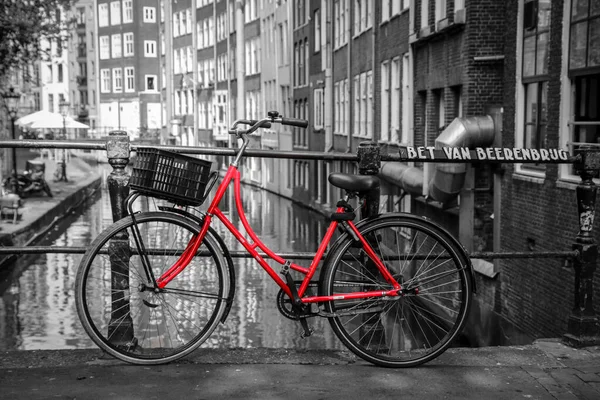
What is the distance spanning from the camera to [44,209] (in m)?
31.9

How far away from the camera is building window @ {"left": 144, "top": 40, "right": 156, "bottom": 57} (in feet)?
336

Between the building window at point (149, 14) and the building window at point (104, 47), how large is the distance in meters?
5.75

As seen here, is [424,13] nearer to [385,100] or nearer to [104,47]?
[385,100]

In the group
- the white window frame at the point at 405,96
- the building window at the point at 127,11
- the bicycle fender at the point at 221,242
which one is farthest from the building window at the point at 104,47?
the bicycle fender at the point at 221,242

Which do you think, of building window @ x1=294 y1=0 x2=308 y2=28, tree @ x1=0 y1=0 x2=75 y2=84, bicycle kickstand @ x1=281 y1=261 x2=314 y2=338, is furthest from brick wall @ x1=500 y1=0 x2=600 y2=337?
building window @ x1=294 y1=0 x2=308 y2=28

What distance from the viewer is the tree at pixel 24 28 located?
21672mm

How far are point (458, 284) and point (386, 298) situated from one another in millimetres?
472

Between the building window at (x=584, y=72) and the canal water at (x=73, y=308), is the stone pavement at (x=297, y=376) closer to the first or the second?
the canal water at (x=73, y=308)

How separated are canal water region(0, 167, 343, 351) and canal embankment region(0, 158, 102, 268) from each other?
0.60m

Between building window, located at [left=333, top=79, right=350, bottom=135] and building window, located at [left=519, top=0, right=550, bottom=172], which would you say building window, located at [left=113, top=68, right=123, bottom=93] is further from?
building window, located at [left=519, top=0, right=550, bottom=172]

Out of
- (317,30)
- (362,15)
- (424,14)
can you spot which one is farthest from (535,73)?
(317,30)

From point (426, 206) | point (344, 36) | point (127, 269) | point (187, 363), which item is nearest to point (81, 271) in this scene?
point (127, 269)

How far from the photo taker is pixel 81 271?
183 inches

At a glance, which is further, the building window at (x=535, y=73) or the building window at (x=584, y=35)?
the building window at (x=535, y=73)
